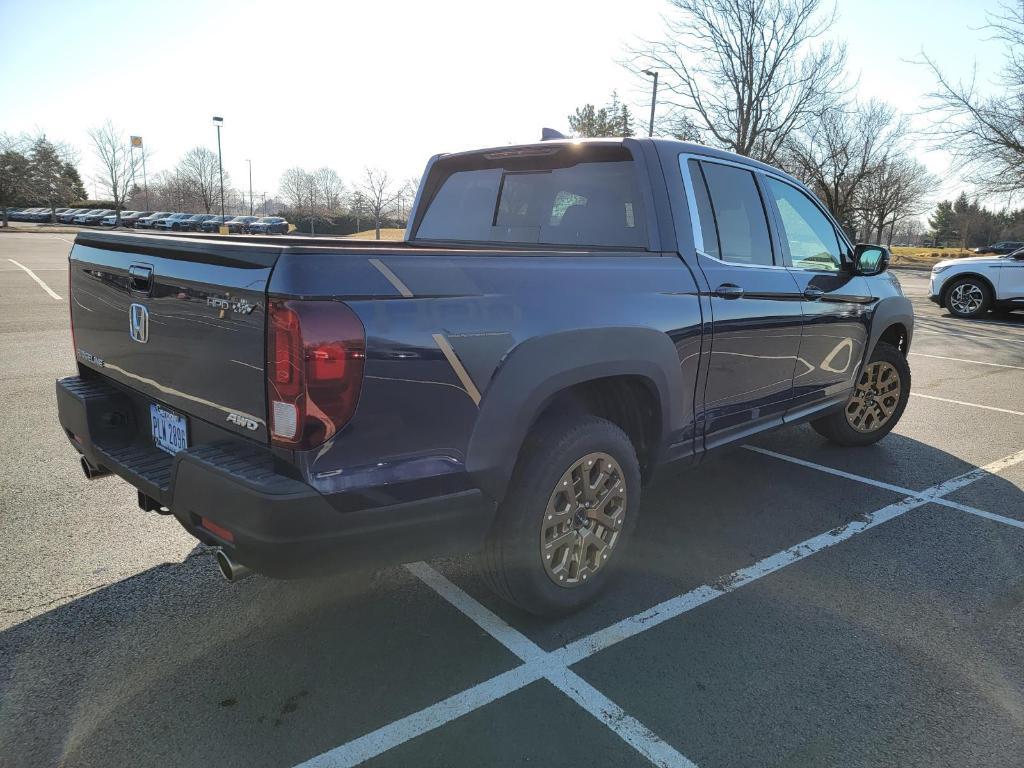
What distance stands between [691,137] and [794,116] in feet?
11.0

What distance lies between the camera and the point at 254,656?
2504mm

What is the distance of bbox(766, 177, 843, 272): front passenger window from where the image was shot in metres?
4.00

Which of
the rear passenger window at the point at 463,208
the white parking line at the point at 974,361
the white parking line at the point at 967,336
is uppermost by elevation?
the rear passenger window at the point at 463,208

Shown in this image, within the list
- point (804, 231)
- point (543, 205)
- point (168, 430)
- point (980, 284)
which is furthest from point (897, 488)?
point (980, 284)

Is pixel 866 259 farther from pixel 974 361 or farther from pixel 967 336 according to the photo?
pixel 967 336

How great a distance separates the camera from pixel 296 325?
189cm

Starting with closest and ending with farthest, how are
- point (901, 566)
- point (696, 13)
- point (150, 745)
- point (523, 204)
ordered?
point (150, 745), point (901, 566), point (523, 204), point (696, 13)

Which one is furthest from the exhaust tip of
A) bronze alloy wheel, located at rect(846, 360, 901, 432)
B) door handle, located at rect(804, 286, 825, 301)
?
bronze alloy wheel, located at rect(846, 360, 901, 432)

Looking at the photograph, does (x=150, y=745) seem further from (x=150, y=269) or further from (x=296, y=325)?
(x=150, y=269)

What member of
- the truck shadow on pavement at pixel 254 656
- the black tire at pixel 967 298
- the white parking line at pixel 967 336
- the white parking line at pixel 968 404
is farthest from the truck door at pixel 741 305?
the black tire at pixel 967 298

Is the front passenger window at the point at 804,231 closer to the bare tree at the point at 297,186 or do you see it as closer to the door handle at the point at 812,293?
the door handle at the point at 812,293

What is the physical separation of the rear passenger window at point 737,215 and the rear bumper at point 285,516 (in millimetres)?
1925

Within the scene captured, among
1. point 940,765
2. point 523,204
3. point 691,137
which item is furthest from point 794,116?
point 940,765

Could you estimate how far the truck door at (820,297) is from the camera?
3.98 metres
